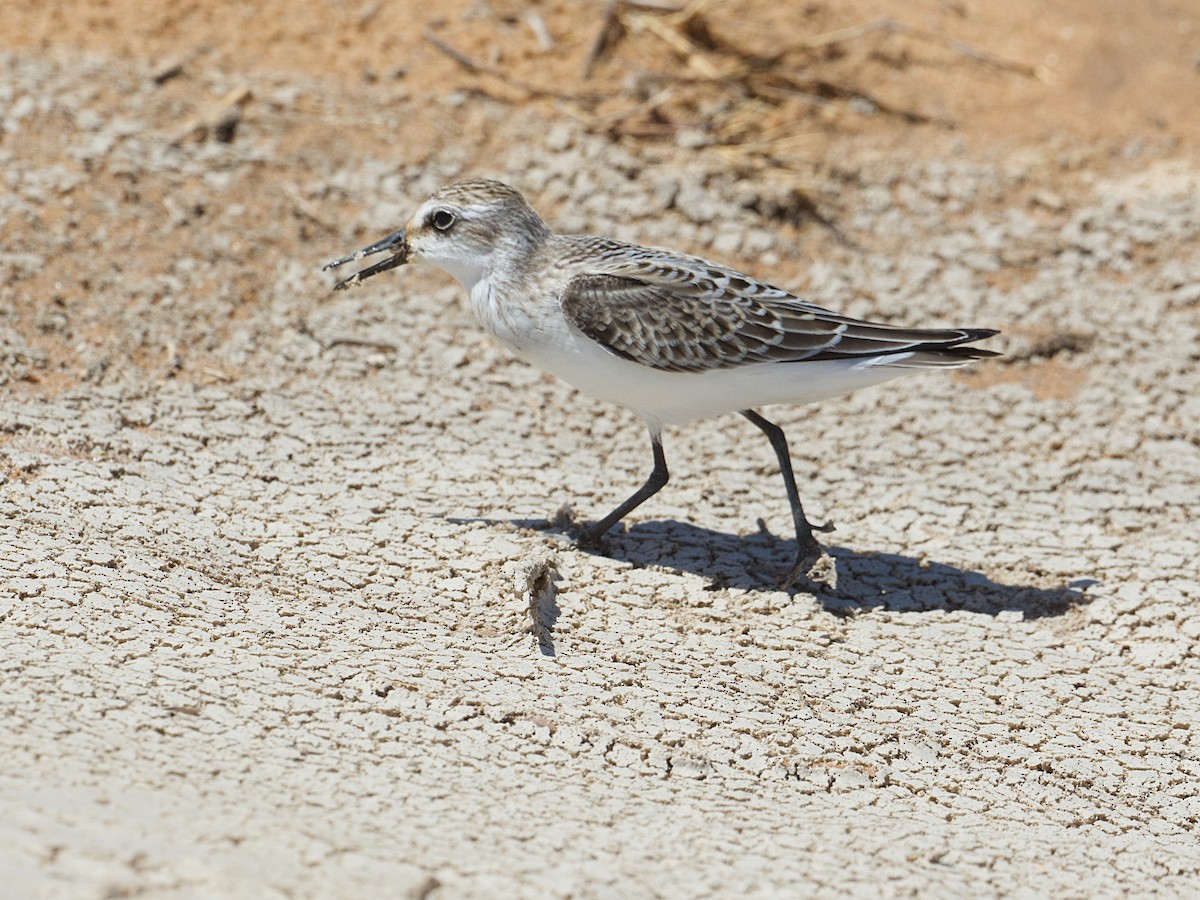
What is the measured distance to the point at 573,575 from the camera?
216 inches

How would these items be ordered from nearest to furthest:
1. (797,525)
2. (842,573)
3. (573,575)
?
(573,575) → (797,525) → (842,573)

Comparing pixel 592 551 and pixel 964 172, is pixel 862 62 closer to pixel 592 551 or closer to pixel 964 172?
pixel 964 172

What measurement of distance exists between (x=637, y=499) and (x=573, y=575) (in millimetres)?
484

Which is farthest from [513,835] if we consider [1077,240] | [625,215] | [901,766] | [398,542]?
[1077,240]

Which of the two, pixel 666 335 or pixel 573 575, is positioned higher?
pixel 666 335

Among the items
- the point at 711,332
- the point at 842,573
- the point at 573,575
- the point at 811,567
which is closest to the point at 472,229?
the point at 711,332

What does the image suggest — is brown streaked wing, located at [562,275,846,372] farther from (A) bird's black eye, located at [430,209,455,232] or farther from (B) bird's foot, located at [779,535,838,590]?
(B) bird's foot, located at [779,535,838,590]

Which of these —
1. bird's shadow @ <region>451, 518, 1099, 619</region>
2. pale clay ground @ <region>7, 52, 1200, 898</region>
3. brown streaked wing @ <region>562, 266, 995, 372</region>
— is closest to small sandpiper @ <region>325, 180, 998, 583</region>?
brown streaked wing @ <region>562, 266, 995, 372</region>

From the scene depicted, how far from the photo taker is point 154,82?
323 inches

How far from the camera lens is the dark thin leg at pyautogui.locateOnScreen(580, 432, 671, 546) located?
224 inches

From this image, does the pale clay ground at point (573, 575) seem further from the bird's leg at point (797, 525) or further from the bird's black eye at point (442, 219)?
the bird's black eye at point (442, 219)

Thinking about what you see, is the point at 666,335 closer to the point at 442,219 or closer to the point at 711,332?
the point at 711,332

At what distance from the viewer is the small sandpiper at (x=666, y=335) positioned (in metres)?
5.51

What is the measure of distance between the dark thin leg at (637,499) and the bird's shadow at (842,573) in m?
0.07
